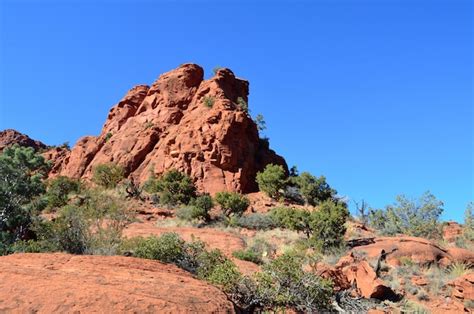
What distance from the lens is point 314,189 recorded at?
33406mm

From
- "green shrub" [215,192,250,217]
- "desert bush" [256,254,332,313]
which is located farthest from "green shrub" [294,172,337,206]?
"desert bush" [256,254,332,313]

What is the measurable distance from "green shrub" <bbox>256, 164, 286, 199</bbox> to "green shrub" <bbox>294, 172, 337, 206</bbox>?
5.08ft

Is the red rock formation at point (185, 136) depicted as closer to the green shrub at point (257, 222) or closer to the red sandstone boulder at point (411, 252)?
the green shrub at point (257, 222)

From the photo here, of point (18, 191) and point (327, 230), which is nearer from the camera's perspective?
point (327, 230)

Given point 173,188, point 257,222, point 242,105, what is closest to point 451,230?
point 257,222

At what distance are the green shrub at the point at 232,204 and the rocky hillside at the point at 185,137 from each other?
4513mm

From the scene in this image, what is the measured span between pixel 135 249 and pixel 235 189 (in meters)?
22.6

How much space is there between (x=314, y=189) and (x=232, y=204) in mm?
8271

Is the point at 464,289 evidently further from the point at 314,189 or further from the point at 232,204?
the point at 314,189

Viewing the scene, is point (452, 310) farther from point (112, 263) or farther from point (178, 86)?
point (178, 86)

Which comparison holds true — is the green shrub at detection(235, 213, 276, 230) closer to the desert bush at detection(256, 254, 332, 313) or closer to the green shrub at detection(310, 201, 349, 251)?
the green shrub at detection(310, 201, 349, 251)

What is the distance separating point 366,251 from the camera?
15141 millimetres

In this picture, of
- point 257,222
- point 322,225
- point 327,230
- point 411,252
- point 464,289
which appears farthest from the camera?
point 257,222

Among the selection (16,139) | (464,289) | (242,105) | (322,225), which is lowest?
(464,289)
